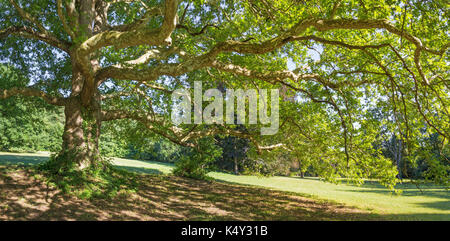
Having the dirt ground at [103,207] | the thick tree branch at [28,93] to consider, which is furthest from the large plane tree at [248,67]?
the dirt ground at [103,207]

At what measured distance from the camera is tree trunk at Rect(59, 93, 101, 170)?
31.0ft

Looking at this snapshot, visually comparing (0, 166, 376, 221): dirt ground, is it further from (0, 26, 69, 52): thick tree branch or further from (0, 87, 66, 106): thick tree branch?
(0, 26, 69, 52): thick tree branch

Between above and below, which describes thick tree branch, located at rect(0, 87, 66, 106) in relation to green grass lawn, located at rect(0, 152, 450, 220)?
above

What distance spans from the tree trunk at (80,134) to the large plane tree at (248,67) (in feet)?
0.12

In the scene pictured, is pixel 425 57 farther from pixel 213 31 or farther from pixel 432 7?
pixel 213 31

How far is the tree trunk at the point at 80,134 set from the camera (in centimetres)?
946

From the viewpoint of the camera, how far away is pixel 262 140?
1366 centimetres

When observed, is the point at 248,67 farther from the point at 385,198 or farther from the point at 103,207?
the point at 385,198

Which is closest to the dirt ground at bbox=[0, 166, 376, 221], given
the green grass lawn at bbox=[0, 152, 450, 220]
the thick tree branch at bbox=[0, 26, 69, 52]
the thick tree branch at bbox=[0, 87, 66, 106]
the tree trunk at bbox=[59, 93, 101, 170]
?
the tree trunk at bbox=[59, 93, 101, 170]

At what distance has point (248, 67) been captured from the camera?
33.8ft

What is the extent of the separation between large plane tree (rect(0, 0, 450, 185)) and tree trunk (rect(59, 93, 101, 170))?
0.04 m

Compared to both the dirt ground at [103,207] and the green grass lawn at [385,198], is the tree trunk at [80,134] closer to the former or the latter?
the dirt ground at [103,207]
